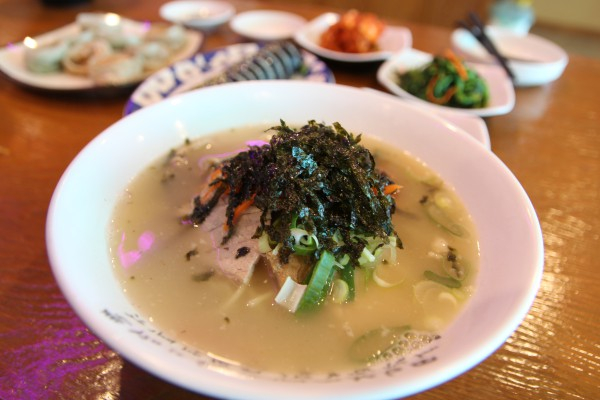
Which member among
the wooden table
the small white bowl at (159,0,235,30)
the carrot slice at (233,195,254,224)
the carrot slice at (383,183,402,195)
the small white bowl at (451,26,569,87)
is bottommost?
the wooden table

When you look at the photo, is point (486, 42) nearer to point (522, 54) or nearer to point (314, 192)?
point (522, 54)

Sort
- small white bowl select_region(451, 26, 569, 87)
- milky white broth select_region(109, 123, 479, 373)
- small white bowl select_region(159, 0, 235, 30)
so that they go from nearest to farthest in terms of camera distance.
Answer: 1. milky white broth select_region(109, 123, 479, 373)
2. small white bowl select_region(451, 26, 569, 87)
3. small white bowl select_region(159, 0, 235, 30)

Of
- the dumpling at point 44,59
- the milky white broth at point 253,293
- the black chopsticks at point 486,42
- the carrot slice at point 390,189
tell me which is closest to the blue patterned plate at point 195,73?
the dumpling at point 44,59

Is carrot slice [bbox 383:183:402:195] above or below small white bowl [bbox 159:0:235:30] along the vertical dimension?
above

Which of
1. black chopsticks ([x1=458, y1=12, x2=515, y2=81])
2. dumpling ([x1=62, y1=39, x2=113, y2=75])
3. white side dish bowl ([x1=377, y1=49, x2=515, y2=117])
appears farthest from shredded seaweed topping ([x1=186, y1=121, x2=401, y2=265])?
black chopsticks ([x1=458, y1=12, x2=515, y2=81])

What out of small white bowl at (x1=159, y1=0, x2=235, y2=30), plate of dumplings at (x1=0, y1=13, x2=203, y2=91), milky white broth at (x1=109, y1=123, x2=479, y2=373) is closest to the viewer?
milky white broth at (x1=109, y1=123, x2=479, y2=373)

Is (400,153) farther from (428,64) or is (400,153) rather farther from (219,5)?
(219,5)

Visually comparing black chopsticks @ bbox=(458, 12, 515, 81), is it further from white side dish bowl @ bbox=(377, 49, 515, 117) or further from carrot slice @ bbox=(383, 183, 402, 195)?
carrot slice @ bbox=(383, 183, 402, 195)

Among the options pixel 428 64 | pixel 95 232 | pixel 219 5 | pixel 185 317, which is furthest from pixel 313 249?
pixel 219 5
